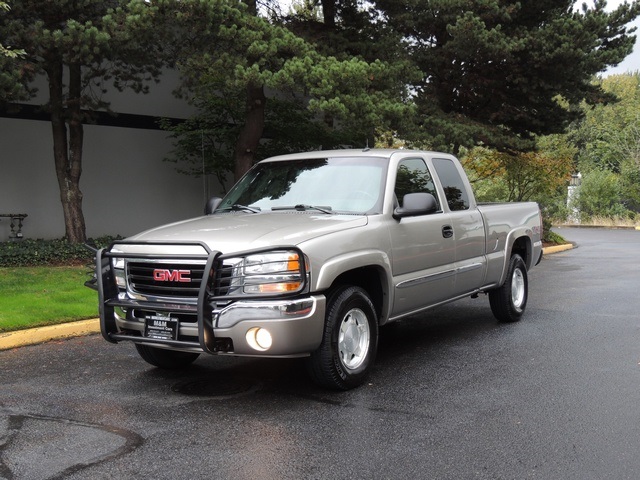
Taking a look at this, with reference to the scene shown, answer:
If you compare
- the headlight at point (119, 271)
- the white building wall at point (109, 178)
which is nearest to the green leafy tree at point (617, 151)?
the white building wall at point (109, 178)

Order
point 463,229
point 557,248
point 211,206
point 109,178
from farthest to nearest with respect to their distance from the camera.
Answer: point 557,248 → point 109,178 → point 463,229 → point 211,206

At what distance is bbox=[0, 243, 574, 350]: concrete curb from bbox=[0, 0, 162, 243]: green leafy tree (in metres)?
5.24

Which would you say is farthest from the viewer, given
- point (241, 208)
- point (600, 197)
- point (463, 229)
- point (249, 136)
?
point (600, 197)

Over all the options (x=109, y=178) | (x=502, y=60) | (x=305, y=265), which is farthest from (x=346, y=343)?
(x=502, y=60)

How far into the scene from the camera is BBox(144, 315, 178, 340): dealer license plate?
540 cm

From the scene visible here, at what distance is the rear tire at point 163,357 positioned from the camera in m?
6.45

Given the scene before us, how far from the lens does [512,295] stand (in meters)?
8.91

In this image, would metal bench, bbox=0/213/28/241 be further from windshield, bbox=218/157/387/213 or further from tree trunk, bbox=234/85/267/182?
windshield, bbox=218/157/387/213

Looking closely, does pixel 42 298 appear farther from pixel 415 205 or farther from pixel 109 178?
pixel 109 178

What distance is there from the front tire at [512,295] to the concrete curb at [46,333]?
Result: 4.87 meters

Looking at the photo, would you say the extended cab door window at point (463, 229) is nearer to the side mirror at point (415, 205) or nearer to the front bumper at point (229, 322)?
the side mirror at point (415, 205)

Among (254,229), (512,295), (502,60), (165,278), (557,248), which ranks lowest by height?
(557,248)

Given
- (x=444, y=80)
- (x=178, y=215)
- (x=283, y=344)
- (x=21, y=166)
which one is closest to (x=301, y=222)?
(x=283, y=344)

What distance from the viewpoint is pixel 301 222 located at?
231 inches
